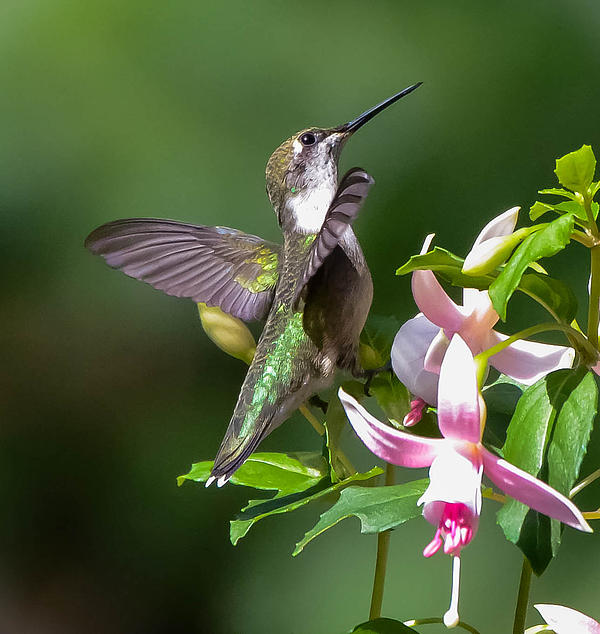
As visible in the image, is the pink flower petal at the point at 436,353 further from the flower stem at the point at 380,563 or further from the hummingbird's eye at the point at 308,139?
the hummingbird's eye at the point at 308,139

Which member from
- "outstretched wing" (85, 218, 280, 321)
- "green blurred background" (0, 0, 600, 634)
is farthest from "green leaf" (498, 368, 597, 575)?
"green blurred background" (0, 0, 600, 634)

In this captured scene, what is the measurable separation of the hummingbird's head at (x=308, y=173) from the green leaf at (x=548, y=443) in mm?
534

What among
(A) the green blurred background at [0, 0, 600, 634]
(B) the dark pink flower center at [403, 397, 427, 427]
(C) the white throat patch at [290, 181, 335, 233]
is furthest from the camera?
(A) the green blurred background at [0, 0, 600, 634]

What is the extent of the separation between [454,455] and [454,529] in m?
0.04

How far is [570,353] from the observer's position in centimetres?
65

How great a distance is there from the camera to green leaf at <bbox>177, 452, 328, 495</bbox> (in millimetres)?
793

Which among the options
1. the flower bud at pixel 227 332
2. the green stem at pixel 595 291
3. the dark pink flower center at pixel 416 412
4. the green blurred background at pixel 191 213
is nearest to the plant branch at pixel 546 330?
the green stem at pixel 595 291

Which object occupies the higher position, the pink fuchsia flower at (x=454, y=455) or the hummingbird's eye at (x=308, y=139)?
the hummingbird's eye at (x=308, y=139)

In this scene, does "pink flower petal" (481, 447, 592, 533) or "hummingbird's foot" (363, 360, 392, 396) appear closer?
"pink flower petal" (481, 447, 592, 533)

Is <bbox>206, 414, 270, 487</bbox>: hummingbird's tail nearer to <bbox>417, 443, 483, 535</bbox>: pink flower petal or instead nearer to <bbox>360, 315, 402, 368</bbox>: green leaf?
<bbox>360, 315, 402, 368</bbox>: green leaf

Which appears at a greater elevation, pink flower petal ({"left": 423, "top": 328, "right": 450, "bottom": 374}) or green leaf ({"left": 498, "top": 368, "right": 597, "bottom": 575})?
pink flower petal ({"left": 423, "top": 328, "right": 450, "bottom": 374})

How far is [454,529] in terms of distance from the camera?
0.54 meters

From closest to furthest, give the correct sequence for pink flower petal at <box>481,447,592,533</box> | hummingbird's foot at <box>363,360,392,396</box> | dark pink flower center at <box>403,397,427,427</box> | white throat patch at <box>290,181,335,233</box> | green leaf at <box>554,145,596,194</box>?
pink flower petal at <box>481,447,592,533</box> < green leaf at <box>554,145,596,194</box> < dark pink flower center at <box>403,397,427,427</box> < hummingbird's foot at <box>363,360,392,396</box> < white throat patch at <box>290,181,335,233</box>

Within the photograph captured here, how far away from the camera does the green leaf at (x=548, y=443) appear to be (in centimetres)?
53
